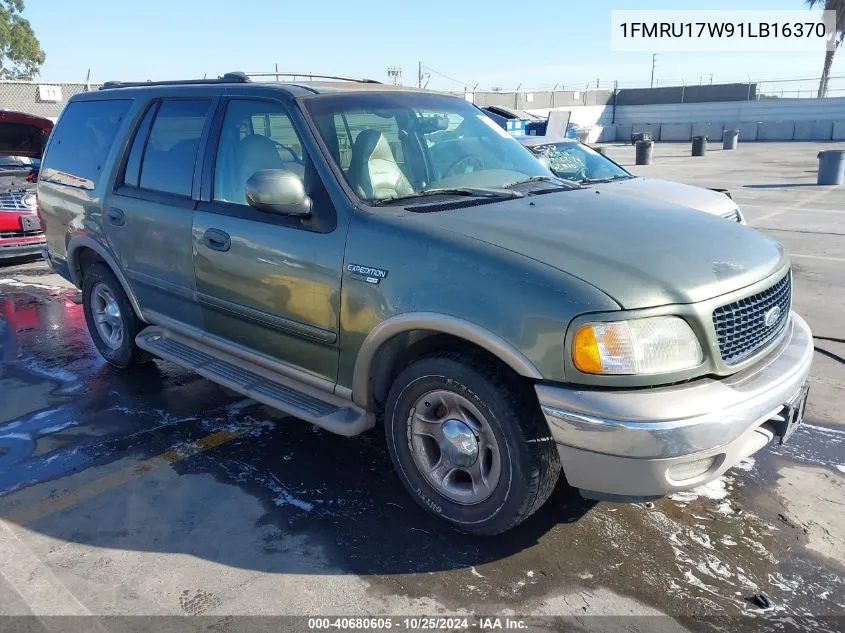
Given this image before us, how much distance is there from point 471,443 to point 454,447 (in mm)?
94

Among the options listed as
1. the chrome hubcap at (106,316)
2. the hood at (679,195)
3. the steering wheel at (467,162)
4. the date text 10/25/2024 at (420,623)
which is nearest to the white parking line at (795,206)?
the hood at (679,195)

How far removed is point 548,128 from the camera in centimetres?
2016

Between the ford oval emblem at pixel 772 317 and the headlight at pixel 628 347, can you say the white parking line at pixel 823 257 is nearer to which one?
the ford oval emblem at pixel 772 317

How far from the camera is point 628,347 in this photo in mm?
2559

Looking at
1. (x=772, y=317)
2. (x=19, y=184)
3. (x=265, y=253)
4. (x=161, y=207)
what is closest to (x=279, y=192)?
(x=265, y=253)

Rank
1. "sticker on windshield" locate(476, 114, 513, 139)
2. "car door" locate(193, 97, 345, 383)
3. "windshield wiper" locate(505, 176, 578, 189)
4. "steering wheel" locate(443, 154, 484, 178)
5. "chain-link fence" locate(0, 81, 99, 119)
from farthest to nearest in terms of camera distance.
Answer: "chain-link fence" locate(0, 81, 99, 119), "sticker on windshield" locate(476, 114, 513, 139), "windshield wiper" locate(505, 176, 578, 189), "steering wheel" locate(443, 154, 484, 178), "car door" locate(193, 97, 345, 383)

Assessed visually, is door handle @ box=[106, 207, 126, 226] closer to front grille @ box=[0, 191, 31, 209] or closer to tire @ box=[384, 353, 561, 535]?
tire @ box=[384, 353, 561, 535]

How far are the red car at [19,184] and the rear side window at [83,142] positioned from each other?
3.80m

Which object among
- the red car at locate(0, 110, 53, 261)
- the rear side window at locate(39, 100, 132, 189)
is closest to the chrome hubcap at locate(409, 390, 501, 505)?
the rear side window at locate(39, 100, 132, 189)

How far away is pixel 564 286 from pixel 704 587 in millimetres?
1351

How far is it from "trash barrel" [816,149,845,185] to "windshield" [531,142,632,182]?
1018 cm

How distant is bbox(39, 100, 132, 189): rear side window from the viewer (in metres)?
4.94

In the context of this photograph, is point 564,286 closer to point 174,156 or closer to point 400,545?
point 400,545

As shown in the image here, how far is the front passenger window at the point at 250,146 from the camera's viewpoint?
362 centimetres
